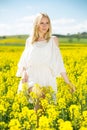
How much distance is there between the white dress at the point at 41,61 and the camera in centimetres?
635

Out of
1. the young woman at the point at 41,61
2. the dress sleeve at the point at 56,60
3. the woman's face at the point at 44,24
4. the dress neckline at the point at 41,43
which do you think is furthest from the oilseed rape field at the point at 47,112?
the woman's face at the point at 44,24

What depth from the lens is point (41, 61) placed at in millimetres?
6355

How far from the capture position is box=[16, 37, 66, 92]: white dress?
6352 millimetres

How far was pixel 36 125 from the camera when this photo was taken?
16.9ft

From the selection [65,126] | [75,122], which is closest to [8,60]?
[75,122]

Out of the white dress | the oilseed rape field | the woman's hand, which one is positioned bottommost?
the oilseed rape field

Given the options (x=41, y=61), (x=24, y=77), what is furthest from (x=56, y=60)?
(x=24, y=77)

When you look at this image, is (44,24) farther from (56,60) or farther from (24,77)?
(24,77)

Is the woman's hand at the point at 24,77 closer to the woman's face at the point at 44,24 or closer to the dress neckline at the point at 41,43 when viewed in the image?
the dress neckline at the point at 41,43

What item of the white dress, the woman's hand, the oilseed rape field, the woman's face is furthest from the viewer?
the white dress

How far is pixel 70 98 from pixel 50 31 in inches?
48.6

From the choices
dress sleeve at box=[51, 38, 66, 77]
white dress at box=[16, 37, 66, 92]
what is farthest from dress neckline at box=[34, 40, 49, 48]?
dress sleeve at box=[51, 38, 66, 77]

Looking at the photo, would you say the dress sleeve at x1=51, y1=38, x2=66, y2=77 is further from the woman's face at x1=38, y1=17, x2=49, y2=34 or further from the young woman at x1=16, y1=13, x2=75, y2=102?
the woman's face at x1=38, y1=17, x2=49, y2=34

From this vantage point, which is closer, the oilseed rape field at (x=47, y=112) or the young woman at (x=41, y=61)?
the oilseed rape field at (x=47, y=112)
